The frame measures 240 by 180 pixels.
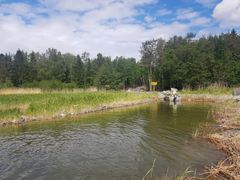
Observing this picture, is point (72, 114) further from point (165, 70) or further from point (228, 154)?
point (165, 70)

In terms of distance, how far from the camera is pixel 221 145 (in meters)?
11.0

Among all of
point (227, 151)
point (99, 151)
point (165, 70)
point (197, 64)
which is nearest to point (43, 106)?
point (99, 151)

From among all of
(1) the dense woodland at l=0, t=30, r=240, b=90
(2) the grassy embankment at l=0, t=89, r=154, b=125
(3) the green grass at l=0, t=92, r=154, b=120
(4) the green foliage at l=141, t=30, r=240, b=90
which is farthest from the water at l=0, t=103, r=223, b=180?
(4) the green foliage at l=141, t=30, r=240, b=90

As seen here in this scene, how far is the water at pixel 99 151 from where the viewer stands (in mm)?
8570

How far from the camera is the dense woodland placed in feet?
174

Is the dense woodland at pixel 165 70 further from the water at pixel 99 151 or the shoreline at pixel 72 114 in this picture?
the water at pixel 99 151

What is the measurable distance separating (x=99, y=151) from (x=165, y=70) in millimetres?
54531

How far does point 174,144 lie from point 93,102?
14974 mm

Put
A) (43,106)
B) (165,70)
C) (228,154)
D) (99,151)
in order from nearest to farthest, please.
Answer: (228,154) < (99,151) < (43,106) < (165,70)

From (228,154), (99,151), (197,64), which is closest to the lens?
(228,154)

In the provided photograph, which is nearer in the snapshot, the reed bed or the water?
the reed bed

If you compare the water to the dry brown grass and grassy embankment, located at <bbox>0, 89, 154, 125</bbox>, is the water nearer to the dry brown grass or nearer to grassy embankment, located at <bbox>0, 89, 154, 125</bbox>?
the dry brown grass

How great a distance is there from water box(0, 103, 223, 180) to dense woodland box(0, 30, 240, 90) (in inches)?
1111

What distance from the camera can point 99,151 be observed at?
431 inches
